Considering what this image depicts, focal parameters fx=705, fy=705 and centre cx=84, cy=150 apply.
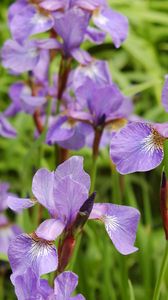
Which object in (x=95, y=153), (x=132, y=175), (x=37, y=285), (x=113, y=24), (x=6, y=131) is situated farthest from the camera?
(x=132, y=175)

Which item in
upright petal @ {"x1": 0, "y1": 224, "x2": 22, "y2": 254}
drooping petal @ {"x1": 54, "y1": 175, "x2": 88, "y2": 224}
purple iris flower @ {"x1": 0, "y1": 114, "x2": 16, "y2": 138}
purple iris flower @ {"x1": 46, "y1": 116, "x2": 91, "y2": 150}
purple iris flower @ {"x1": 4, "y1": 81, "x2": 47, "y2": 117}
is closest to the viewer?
drooping petal @ {"x1": 54, "y1": 175, "x2": 88, "y2": 224}

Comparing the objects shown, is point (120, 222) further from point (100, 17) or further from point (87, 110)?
point (100, 17)

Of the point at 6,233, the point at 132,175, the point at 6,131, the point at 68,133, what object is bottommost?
the point at 132,175

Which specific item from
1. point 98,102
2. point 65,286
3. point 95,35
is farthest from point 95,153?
point 65,286

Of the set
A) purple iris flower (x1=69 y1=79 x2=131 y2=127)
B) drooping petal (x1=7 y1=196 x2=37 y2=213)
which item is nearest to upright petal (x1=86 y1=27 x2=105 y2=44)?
purple iris flower (x1=69 y1=79 x2=131 y2=127)

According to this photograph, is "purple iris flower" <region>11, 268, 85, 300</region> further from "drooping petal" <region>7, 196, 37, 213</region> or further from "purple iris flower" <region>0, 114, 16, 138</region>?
"purple iris flower" <region>0, 114, 16, 138</region>

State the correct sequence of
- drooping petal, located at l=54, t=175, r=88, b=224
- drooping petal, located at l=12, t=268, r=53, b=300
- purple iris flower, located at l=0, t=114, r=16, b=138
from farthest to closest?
purple iris flower, located at l=0, t=114, r=16, b=138
drooping petal, located at l=54, t=175, r=88, b=224
drooping petal, located at l=12, t=268, r=53, b=300

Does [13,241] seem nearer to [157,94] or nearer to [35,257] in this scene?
[35,257]

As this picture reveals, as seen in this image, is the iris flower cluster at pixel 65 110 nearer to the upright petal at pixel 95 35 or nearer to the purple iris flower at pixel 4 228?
the upright petal at pixel 95 35
